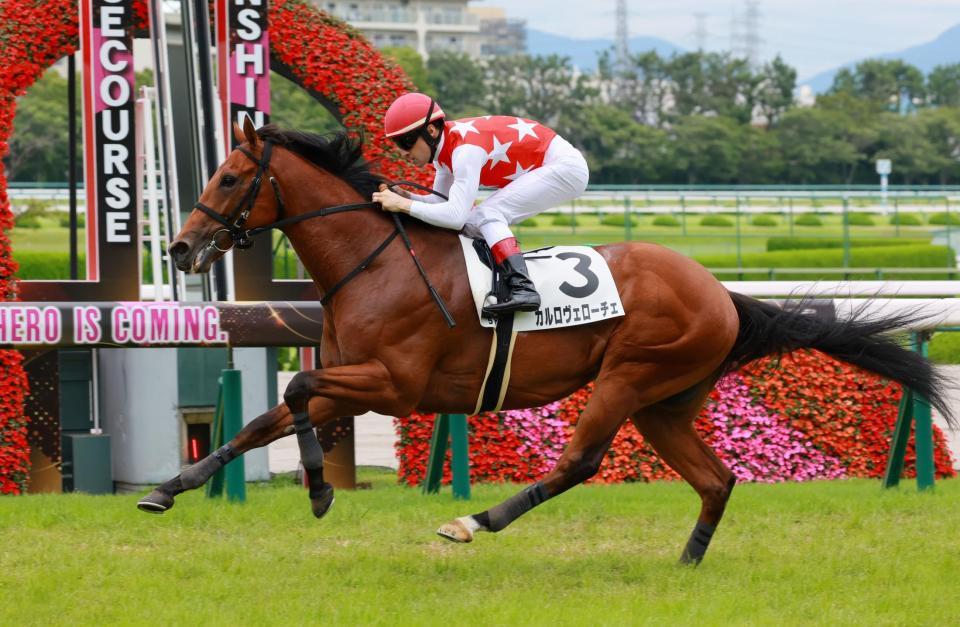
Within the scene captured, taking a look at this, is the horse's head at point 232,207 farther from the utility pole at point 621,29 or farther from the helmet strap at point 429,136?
the utility pole at point 621,29

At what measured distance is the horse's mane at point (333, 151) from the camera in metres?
4.93

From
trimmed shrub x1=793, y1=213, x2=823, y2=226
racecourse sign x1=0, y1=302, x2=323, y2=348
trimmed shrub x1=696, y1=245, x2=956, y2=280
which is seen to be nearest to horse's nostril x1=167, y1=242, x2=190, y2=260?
racecourse sign x1=0, y1=302, x2=323, y2=348

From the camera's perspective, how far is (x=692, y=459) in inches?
206

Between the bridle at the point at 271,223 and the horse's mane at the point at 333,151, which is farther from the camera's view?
the horse's mane at the point at 333,151

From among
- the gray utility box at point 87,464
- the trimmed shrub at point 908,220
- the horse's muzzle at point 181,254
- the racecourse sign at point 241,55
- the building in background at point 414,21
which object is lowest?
the gray utility box at point 87,464

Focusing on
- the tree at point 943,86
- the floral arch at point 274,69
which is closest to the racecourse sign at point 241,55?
the floral arch at point 274,69

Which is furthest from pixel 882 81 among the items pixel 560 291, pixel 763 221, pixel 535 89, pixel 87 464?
pixel 560 291

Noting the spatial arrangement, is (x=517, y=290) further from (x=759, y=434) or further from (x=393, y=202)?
(x=759, y=434)

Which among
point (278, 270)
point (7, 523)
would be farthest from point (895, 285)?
point (278, 270)

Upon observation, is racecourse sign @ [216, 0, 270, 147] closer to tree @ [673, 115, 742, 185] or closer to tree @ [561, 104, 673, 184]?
tree @ [561, 104, 673, 184]

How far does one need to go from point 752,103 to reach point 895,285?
5963 cm

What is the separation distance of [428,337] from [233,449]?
0.82 m

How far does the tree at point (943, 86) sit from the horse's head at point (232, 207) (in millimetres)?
78488

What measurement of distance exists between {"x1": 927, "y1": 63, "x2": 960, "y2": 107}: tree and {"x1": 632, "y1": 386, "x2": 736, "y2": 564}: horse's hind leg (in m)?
77.6
